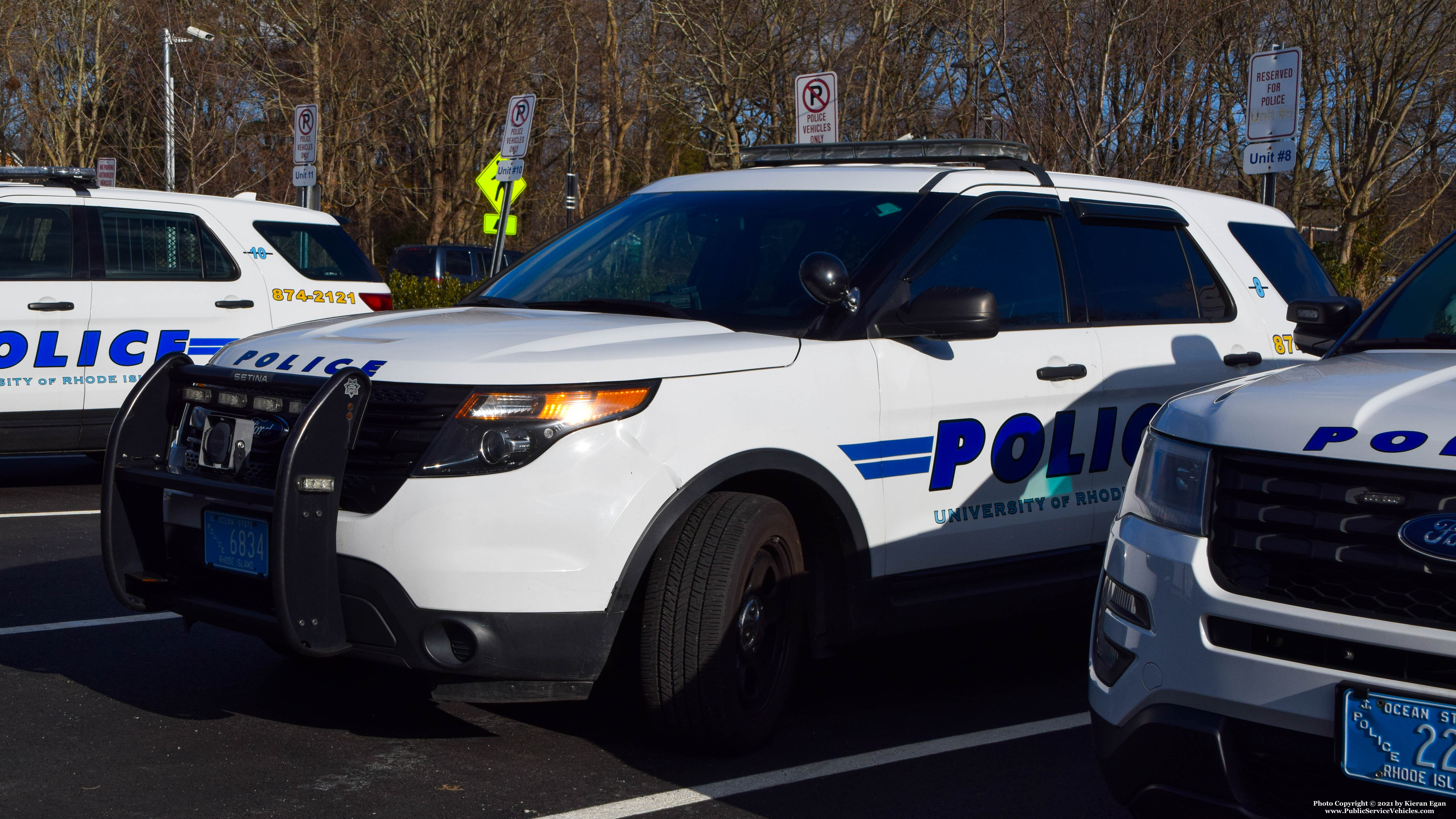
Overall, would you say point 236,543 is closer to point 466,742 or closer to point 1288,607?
point 466,742

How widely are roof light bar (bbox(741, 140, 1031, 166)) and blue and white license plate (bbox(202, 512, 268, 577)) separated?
251 centimetres

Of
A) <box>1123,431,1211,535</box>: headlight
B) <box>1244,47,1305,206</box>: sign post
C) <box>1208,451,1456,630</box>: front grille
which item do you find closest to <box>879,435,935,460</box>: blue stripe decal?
<box>1123,431,1211,535</box>: headlight

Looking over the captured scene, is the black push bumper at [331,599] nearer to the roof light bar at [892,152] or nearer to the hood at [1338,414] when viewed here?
the hood at [1338,414]

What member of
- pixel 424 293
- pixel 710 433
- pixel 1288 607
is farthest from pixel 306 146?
pixel 1288 607

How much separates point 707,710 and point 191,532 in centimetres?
160

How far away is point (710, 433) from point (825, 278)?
0.67 m

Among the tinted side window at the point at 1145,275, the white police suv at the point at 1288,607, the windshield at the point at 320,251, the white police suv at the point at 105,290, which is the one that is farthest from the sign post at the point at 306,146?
the white police suv at the point at 1288,607

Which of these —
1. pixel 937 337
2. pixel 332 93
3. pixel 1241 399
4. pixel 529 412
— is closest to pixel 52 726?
pixel 529 412

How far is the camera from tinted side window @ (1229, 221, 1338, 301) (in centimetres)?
606

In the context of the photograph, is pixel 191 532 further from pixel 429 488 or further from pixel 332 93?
pixel 332 93

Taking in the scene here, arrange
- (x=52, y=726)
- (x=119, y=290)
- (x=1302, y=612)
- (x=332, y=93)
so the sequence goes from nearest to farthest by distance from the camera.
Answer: (x=1302, y=612) < (x=52, y=726) < (x=119, y=290) < (x=332, y=93)

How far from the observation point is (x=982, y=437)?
15.9ft

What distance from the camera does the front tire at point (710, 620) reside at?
4094 millimetres

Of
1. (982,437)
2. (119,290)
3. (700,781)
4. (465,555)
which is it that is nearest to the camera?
(465,555)
